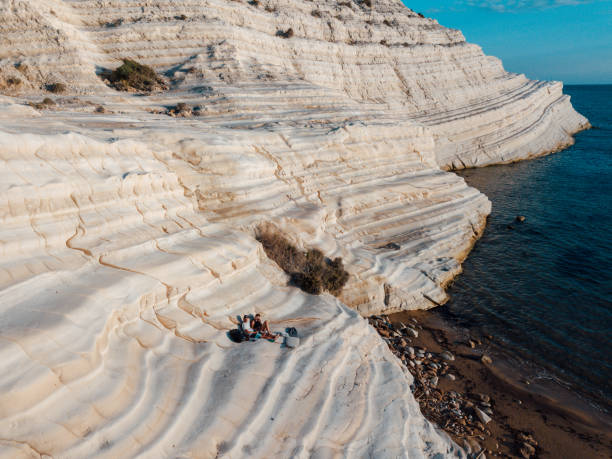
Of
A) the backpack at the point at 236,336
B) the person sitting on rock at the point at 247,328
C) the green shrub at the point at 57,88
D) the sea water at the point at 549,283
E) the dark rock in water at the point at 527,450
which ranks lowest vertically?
the dark rock in water at the point at 527,450

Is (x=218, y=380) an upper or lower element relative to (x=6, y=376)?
lower

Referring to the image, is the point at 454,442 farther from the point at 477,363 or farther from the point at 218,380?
the point at 218,380

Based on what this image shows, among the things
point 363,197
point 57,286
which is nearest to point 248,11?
point 363,197

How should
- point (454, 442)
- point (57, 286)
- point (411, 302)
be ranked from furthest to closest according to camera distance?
point (411, 302) < point (454, 442) < point (57, 286)

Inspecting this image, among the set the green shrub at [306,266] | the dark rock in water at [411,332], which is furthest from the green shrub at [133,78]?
the dark rock in water at [411,332]

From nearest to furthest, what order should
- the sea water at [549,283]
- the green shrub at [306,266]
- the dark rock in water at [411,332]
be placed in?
the green shrub at [306,266] < the sea water at [549,283] < the dark rock in water at [411,332]

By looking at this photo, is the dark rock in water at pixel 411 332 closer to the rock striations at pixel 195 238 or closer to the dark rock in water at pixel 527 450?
the rock striations at pixel 195 238
